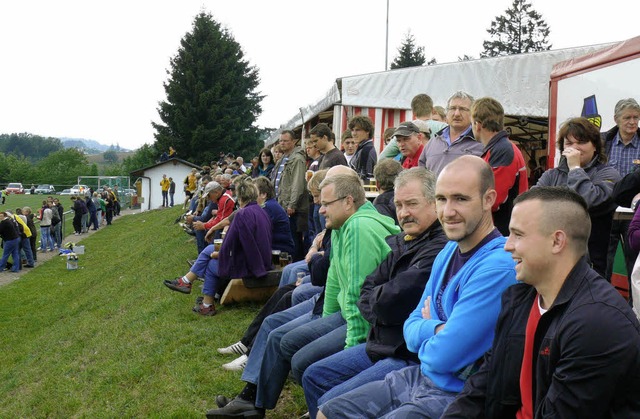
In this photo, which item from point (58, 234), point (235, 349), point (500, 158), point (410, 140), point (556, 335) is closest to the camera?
point (556, 335)

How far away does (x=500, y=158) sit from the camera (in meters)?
4.76

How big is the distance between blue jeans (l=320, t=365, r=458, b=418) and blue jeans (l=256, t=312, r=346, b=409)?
2.97 feet

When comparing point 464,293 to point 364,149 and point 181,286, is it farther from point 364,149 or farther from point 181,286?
point 181,286

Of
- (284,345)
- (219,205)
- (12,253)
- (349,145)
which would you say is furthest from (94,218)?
(284,345)

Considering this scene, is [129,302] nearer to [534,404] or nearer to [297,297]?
[297,297]

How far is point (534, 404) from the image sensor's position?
2402 millimetres

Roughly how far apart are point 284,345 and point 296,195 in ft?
14.6

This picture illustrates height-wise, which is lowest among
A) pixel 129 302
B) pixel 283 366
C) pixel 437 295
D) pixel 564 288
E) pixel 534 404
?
pixel 129 302

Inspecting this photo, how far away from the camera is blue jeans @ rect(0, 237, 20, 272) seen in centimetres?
2281

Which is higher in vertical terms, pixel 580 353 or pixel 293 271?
pixel 580 353

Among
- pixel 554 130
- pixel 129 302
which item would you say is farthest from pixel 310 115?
pixel 554 130

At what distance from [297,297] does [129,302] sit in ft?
21.1

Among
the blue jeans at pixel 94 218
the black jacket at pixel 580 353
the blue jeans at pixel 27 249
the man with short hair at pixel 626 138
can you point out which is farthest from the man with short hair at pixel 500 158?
the blue jeans at pixel 94 218

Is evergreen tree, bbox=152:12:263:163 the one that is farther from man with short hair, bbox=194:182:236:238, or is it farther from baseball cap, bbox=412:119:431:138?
baseball cap, bbox=412:119:431:138
